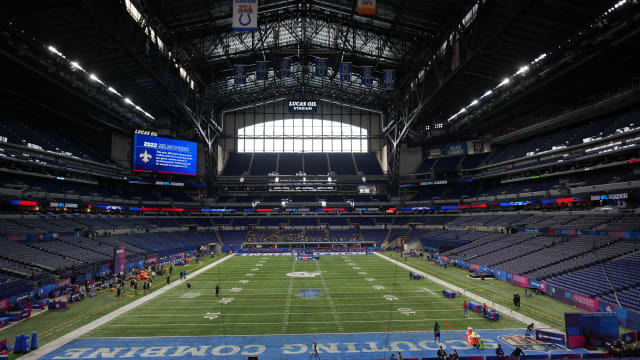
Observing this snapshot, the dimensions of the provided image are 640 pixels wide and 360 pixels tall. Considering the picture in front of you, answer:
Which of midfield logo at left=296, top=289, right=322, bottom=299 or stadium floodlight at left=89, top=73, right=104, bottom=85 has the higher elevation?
stadium floodlight at left=89, top=73, right=104, bottom=85

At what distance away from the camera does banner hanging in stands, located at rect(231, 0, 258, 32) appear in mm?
24047

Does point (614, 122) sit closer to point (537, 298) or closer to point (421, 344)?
point (537, 298)

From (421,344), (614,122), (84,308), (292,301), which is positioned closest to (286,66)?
(292,301)

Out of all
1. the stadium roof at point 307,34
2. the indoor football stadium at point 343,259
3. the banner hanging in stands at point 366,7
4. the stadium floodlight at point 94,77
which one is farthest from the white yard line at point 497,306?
the stadium floodlight at point 94,77

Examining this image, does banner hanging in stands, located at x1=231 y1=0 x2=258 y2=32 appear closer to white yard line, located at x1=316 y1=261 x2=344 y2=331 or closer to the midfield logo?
white yard line, located at x1=316 y1=261 x2=344 y2=331

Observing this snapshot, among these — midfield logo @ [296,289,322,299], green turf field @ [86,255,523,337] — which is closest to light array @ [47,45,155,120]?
green turf field @ [86,255,523,337]

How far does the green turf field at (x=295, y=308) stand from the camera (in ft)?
64.1

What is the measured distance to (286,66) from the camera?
42.5 meters

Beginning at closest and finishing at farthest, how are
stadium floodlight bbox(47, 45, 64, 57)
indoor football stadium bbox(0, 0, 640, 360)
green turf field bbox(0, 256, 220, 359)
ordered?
1. indoor football stadium bbox(0, 0, 640, 360)
2. green turf field bbox(0, 256, 220, 359)
3. stadium floodlight bbox(47, 45, 64, 57)

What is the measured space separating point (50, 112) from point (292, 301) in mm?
48669

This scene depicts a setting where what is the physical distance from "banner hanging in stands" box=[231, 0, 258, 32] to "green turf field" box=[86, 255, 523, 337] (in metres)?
20.1

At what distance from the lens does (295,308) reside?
23.6m

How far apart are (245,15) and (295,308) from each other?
21.6 m

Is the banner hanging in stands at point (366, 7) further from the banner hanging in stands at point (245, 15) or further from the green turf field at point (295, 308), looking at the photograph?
the green turf field at point (295, 308)
